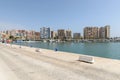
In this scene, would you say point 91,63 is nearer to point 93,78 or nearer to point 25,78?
point 93,78

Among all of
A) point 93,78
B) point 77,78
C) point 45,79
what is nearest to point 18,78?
point 45,79

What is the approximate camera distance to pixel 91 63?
17438 millimetres

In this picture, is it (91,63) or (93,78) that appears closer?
(93,78)

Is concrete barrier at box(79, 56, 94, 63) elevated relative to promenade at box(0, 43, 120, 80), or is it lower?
elevated

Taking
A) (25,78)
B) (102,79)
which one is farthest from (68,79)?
(25,78)

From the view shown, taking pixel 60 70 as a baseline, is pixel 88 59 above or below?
above

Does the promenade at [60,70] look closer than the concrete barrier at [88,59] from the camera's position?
Yes

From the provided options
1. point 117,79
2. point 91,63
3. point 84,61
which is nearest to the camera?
point 117,79

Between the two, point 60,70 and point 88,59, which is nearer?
point 60,70

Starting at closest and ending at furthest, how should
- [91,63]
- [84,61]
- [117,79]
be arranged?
[117,79] → [91,63] → [84,61]

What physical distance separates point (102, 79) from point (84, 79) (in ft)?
3.69

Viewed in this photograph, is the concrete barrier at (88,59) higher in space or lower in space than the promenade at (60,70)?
higher

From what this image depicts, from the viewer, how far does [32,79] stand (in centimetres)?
1064

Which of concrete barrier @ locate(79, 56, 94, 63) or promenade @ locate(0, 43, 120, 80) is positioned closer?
promenade @ locate(0, 43, 120, 80)
